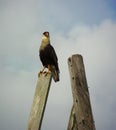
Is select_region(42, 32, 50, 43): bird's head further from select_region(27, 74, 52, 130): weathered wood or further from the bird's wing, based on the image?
select_region(27, 74, 52, 130): weathered wood

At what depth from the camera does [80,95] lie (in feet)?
18.4

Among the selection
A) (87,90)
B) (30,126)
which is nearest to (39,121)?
(30,126)

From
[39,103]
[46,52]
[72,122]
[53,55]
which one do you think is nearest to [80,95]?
[39,103]

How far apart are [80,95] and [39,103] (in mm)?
784

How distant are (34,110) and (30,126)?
287 mm

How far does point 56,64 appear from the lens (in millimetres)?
8875

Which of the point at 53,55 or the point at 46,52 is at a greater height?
the point at 46,52

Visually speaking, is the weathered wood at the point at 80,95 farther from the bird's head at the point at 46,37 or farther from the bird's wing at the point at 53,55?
the bird's head at the point at 46,37

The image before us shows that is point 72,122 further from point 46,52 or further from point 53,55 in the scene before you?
point 46,52

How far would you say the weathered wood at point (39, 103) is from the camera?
17.4 ft

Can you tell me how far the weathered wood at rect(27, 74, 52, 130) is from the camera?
530 cm

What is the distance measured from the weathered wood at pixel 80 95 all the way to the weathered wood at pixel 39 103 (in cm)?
51

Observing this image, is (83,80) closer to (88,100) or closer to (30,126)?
(88,100)

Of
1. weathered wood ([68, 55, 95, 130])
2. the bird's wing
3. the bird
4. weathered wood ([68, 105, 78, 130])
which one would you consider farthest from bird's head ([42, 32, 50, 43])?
weathered wood ([68, 55, 95, 130])
